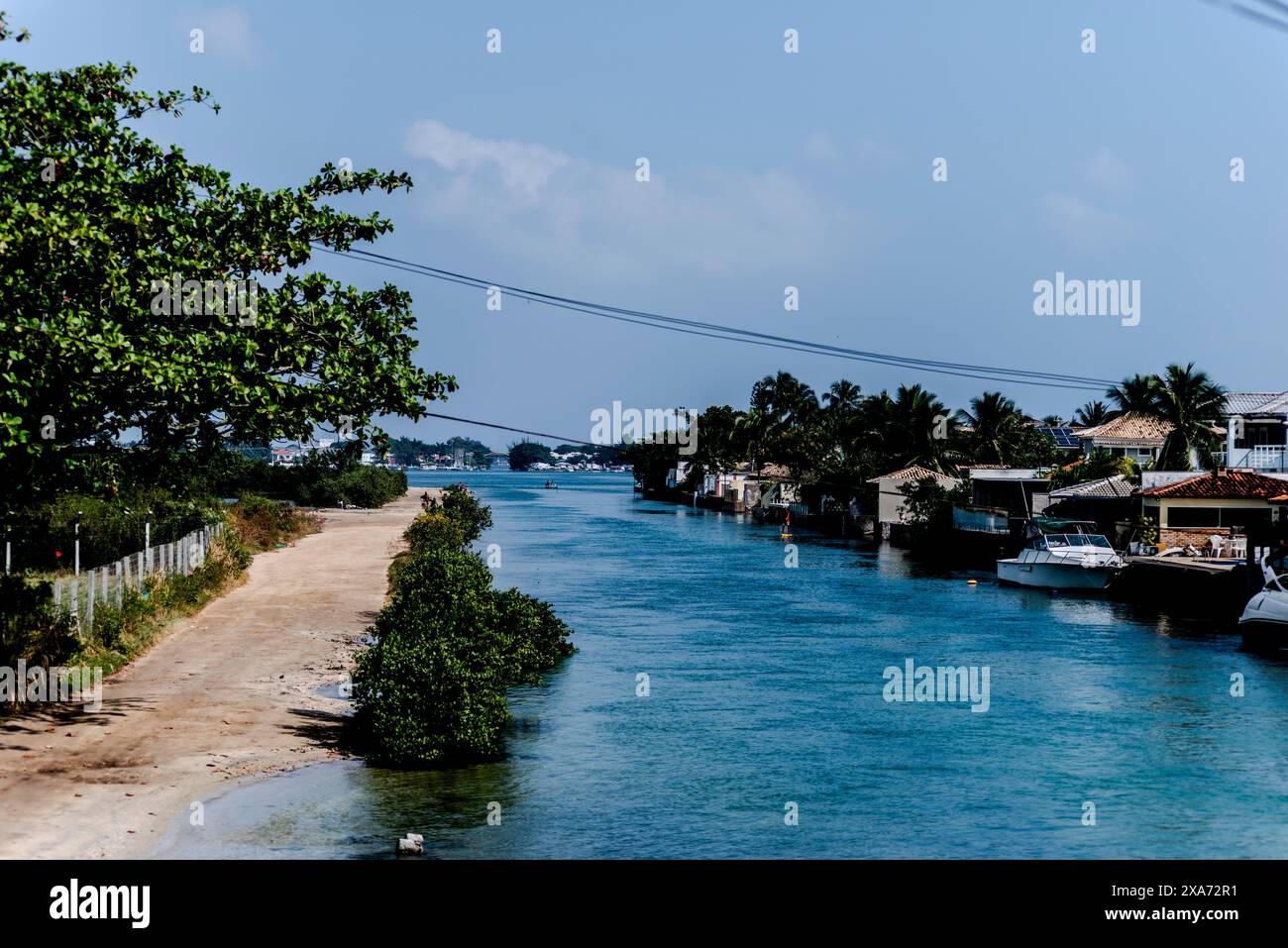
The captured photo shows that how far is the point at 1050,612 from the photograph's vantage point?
185ft

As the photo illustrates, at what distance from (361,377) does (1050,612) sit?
41.0 meters

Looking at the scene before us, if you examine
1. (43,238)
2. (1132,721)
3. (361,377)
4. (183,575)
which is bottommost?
(1132,721)

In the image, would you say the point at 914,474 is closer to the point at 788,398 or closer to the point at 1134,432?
the point at 1134,432

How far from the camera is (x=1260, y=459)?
69750 millimetres

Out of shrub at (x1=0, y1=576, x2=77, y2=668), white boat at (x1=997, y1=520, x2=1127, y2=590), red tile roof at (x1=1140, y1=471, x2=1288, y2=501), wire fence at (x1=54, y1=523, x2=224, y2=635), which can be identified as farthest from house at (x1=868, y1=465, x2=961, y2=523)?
shrub at (x1=0, y1=576, x2=77, y2=668)

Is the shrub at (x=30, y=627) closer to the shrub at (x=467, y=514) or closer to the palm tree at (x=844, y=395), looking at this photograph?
the shrub at (x=467, y=514)

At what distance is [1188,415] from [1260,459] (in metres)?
12.5

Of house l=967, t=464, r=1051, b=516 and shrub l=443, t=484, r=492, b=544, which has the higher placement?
house l=967, t=464, r=1051, b=516

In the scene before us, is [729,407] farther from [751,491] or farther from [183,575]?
[183,575]

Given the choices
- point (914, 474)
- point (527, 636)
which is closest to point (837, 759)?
point (527, 636)

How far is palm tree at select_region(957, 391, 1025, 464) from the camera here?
110500 mm

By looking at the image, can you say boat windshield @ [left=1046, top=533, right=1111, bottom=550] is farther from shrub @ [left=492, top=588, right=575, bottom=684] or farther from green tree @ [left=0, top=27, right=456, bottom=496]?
green tree @ [left=0, top=27, right=456, bottom=496]

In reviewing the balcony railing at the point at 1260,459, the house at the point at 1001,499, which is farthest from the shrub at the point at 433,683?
the house at the point at 1001,499
